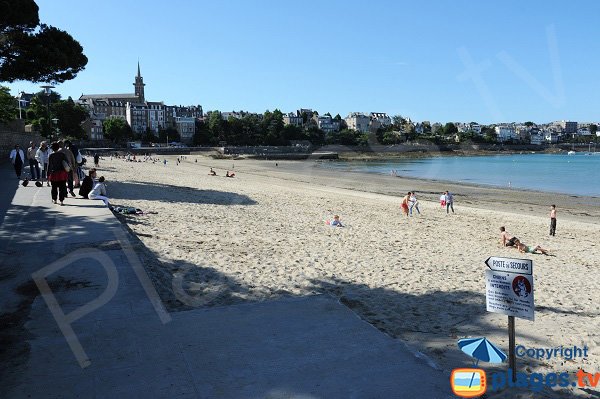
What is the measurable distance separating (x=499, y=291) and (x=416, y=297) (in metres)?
3.20

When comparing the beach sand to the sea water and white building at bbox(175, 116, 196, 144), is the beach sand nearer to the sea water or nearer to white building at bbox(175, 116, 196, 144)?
the sea water

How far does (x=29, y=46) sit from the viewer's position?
17203mm

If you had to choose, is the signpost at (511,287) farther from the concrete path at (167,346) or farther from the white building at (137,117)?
the white building at (137,117)

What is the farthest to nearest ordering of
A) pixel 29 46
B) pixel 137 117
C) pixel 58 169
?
pixel 137 117, pixel 29 46, pixel 58 169

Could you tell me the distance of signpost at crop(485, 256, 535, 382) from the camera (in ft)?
11.9

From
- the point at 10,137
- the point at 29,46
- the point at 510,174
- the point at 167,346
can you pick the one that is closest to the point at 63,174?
the point at 167,346

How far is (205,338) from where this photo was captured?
431 cm

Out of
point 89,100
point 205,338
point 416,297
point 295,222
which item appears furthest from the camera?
point 89,100

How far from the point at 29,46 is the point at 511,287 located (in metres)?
19.4

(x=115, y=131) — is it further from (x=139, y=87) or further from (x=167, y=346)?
(x=167, y=346)

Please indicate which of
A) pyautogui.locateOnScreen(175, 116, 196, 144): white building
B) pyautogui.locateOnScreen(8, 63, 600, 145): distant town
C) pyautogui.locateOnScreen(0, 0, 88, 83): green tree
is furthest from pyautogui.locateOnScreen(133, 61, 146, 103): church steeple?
pyautogui.locateOnScreen(0, 0, 88, 83): green tree

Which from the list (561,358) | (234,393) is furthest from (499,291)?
(234,393)

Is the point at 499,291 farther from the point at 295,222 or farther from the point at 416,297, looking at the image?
the point at 295,222

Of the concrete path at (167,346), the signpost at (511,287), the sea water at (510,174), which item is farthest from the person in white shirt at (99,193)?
the sea water at (510,174)
